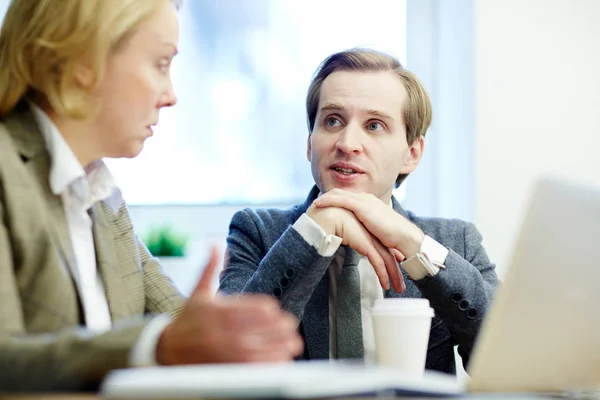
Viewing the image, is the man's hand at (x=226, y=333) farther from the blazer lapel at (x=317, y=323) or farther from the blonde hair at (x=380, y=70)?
the blonde hair at (x=380, y=70)

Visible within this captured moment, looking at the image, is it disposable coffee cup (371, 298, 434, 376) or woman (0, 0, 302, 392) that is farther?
disposable coffee cup (371, 298, 434, 376)

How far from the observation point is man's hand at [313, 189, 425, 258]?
1709 mm

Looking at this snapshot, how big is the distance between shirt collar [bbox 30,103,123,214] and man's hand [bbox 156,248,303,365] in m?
0.42

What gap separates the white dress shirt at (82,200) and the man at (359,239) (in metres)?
0.45

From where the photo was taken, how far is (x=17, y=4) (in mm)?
1229

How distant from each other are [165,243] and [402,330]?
1.36 metres

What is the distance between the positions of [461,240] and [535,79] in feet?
2.83

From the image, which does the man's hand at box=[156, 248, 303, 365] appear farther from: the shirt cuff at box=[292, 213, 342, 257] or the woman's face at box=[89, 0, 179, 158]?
the shirt cuff at box=[292, 213, 342, 257]

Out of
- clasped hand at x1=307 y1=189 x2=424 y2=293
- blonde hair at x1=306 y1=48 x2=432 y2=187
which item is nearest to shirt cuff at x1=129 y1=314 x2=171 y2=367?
clasped hand at x1=307 y1=189 x2=424 y2=293

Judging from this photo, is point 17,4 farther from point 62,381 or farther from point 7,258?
point 62,381

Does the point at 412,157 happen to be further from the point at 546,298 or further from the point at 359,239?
the point at 546,298

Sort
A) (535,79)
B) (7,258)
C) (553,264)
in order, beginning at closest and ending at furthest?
1. (553,264)
2. (7,258)
3. (535,79)

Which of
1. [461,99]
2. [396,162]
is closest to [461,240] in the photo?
[396,162]

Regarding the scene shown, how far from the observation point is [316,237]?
164cm
